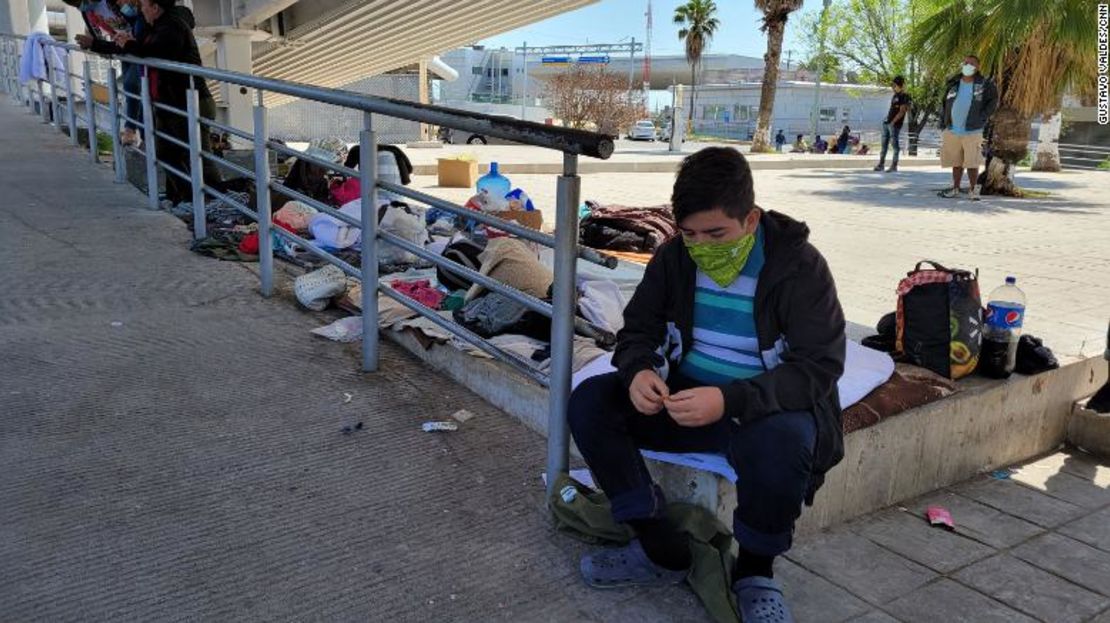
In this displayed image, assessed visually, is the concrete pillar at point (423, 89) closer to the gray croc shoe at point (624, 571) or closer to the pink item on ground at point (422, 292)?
the pink item on ground at point (422, 292)

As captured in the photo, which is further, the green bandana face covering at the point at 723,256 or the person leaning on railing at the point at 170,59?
the person leaning on railing at the point at 170,59

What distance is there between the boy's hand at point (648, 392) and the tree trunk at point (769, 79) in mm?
27406

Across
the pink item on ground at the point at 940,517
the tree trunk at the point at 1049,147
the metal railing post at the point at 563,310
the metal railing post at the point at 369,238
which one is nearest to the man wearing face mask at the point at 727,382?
the metal railing post at the point at 563,310

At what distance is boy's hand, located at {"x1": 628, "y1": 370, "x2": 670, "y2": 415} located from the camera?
7.29ft

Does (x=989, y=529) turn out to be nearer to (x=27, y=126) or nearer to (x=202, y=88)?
(x=202, y=88)

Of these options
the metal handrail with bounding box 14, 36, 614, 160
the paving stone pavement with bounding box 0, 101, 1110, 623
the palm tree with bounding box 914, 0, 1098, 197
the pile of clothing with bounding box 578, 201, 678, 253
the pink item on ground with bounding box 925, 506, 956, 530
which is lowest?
the pink item on ground with bounding box 925, 506, 956, 530

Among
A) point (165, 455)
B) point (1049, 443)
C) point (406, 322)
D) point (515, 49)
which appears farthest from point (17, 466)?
point (515, 49)

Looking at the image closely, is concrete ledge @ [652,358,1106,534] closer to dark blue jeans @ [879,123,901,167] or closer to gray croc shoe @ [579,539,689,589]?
gray croc shoe @ [579,539,689,589]

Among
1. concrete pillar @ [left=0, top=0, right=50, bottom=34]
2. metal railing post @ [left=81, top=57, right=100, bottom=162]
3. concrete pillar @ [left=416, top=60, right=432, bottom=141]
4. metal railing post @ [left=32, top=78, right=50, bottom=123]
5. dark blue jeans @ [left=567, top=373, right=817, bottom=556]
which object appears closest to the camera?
dark blue jeans @ [left=567, top=373, right=817, bottom=556]

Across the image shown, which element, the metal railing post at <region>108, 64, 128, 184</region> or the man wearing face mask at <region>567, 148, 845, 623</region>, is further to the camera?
the metal railing post at <region>108, 64, 128, 184</region>

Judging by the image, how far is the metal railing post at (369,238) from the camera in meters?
3.46

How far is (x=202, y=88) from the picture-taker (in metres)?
6.63

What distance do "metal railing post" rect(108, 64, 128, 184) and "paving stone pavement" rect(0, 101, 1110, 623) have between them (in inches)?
150

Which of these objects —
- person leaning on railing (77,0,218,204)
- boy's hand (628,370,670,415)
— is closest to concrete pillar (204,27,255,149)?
→ person leaning on railing (77,0,218,204)
